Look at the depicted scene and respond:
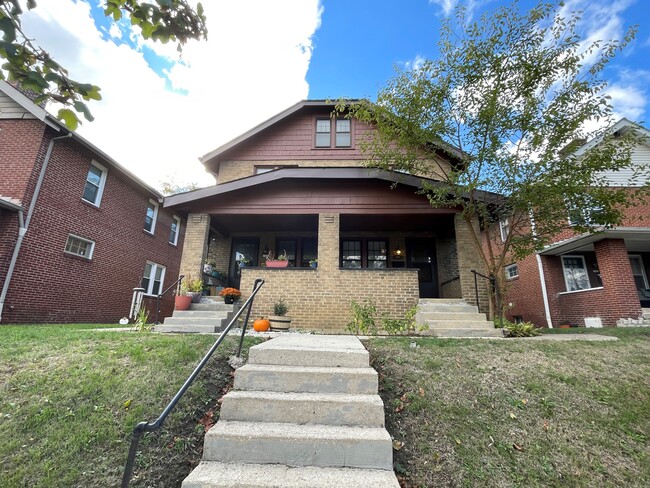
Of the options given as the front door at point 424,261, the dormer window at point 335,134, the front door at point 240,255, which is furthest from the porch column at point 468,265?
the front door at point 240,255

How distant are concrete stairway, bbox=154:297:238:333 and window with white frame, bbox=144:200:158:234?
8168 millimetres

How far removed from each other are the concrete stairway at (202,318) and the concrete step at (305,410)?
424 cm

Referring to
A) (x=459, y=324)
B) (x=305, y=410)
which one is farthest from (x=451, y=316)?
(x=305, y=410)

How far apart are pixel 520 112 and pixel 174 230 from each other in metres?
15.5

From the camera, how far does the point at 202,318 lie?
6891 mm

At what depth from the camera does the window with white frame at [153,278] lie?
13.5 m

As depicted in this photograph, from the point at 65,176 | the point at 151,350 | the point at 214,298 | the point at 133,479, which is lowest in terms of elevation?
the point at 133,479

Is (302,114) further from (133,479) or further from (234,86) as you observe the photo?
(133,479)

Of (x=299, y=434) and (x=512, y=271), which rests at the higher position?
(x=512, y=271)

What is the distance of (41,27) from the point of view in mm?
2379

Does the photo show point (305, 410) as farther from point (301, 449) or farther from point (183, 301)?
point (183, 301)

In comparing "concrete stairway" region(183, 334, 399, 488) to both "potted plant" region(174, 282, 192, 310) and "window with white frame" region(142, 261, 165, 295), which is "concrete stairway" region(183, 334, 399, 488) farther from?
"window with white frame" region(142, 261, 165, 295)

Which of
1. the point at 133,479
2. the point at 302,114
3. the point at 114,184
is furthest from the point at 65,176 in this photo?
the point at 133,479

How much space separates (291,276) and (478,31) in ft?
22.5
